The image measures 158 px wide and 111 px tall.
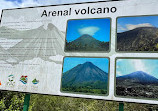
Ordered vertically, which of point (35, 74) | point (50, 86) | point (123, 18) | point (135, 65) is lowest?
point (50, 86)

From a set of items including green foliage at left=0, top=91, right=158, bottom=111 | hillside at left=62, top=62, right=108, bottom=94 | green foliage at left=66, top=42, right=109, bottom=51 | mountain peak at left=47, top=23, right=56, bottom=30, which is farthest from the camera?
green foliage at left=0, top=91, right=158, bottom=111

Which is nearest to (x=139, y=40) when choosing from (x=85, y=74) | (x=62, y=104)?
(x=85, y=74)

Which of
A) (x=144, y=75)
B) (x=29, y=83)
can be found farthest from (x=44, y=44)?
(x=144, y=75)

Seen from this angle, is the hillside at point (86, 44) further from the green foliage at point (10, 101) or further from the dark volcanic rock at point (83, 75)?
the green foliage at point (10, 101)

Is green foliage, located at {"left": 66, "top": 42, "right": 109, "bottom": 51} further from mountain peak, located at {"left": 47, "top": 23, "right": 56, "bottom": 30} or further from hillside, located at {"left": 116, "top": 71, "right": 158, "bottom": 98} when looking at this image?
hillside, located at {"left": 116, "top": 71, "right": 158, "bottom": 98}

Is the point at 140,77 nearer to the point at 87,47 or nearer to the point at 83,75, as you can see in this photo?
the point at 83,75

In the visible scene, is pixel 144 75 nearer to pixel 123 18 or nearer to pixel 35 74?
pixel 123 18

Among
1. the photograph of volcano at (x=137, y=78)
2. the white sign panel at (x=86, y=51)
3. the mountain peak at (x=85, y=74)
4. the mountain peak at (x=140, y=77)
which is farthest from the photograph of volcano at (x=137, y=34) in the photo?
the mountain peak at (x=85, y=74)

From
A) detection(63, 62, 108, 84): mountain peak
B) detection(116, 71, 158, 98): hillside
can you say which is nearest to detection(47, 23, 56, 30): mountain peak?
detection(63, 62, 108, 84): mountain peak
